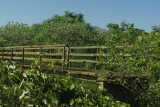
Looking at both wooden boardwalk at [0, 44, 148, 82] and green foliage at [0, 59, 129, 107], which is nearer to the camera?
green foliage at [0, 59, 129, 107]

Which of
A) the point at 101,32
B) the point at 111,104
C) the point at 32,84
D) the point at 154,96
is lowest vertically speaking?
the point at 154,96

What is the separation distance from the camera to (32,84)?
10.1ft

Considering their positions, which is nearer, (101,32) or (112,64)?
(112,64)

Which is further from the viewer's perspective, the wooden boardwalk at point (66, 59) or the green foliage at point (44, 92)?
the wooden boardwalk at point (66, 59)

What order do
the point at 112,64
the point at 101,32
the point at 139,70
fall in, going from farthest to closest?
1. the point at 101,32
2. the point at 112,64
3. the point at 139,70

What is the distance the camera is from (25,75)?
332 centimetres

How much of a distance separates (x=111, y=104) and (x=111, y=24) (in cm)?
5111

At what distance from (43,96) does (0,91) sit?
1.85 ft

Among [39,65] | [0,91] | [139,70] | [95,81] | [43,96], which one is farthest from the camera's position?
[95,81]

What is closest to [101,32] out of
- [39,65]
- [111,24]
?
[111,24]

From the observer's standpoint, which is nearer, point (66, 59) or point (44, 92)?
point (44, 92)

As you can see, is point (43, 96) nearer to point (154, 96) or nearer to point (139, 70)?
point (139, 70)

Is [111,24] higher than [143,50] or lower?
higher

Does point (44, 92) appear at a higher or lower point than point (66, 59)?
lower
